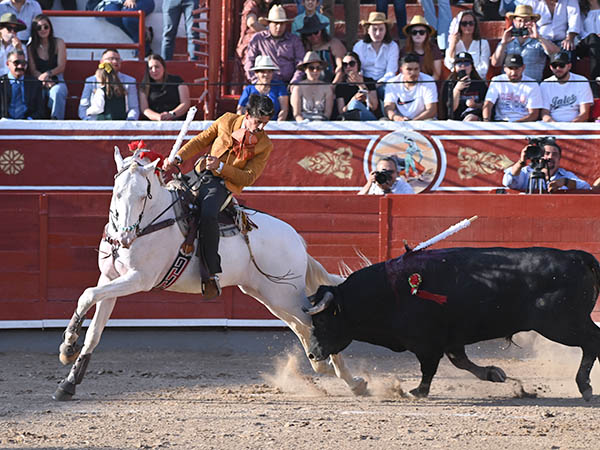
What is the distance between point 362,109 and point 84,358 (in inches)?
187

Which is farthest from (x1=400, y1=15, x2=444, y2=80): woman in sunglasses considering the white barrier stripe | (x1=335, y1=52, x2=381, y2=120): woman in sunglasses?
the white barrier stripe

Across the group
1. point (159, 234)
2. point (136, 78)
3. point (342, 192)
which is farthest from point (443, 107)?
point (159, 234)

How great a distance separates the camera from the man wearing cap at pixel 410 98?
10.3 m

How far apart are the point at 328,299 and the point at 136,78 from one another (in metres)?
5.27

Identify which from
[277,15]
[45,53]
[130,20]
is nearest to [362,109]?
[277,15]

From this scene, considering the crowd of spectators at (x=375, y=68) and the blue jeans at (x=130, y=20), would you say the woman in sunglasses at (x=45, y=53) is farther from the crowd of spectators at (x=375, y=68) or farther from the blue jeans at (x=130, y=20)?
the blue jeans at (x=130, y=20)

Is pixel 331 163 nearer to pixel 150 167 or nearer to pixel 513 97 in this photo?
pixel 513 97

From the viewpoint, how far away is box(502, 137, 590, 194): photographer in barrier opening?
30.3 ft

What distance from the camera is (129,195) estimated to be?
6.38m

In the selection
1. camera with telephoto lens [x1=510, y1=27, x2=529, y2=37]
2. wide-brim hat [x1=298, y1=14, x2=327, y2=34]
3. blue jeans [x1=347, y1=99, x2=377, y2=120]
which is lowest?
blue jeans [x1=347, y1=99, x2=377, y2=120]

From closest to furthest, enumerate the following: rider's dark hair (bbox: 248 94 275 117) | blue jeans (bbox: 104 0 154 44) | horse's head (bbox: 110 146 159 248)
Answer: horse's head (bbox: 110 146 159 248)
rider's dark hair (bbox: 248 94 275 117)
blue jeans (bbox: 104 0 154 44)

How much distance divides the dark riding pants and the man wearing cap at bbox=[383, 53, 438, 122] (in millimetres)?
3728

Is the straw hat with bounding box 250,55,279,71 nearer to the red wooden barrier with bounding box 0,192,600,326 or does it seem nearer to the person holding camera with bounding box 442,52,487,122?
the red wooden barrier with bounding box 0,192,600,326

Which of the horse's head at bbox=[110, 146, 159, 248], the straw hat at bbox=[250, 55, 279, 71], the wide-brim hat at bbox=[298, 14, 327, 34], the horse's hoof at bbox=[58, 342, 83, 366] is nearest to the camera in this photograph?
the horse's head at bbox=[110, 146, 159, 248]
